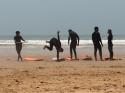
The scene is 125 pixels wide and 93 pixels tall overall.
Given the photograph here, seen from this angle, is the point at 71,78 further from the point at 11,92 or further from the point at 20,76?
the point at 11,92

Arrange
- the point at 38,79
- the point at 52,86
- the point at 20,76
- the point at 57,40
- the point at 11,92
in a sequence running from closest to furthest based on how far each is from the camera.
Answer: the point at 11,92
the point at 52,86
the point at 38,79
the point at 20,76
the point at 57,40

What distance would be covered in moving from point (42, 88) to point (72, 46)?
1266 cm

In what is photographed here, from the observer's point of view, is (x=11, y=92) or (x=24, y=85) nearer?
(x=11, y=92)

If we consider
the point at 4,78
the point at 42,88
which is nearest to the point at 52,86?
the point at 42,88

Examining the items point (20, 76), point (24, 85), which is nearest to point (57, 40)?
point (20, 76)

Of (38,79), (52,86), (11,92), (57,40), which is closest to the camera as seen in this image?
(11,92)

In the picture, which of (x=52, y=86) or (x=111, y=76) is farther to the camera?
(x=111, y=76)

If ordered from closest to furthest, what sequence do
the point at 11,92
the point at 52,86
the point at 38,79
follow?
the point at 11,92 → the point at 52,86 → the point at 38,79

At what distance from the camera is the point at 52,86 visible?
460 inches

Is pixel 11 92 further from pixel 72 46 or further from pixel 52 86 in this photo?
pixel 72 46

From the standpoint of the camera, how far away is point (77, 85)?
38.5 feet

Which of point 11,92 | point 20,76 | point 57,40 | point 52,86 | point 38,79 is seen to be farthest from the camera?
point 57,40

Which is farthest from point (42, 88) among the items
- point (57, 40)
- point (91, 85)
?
point (57, 40)

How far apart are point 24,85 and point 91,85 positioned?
168 cm
